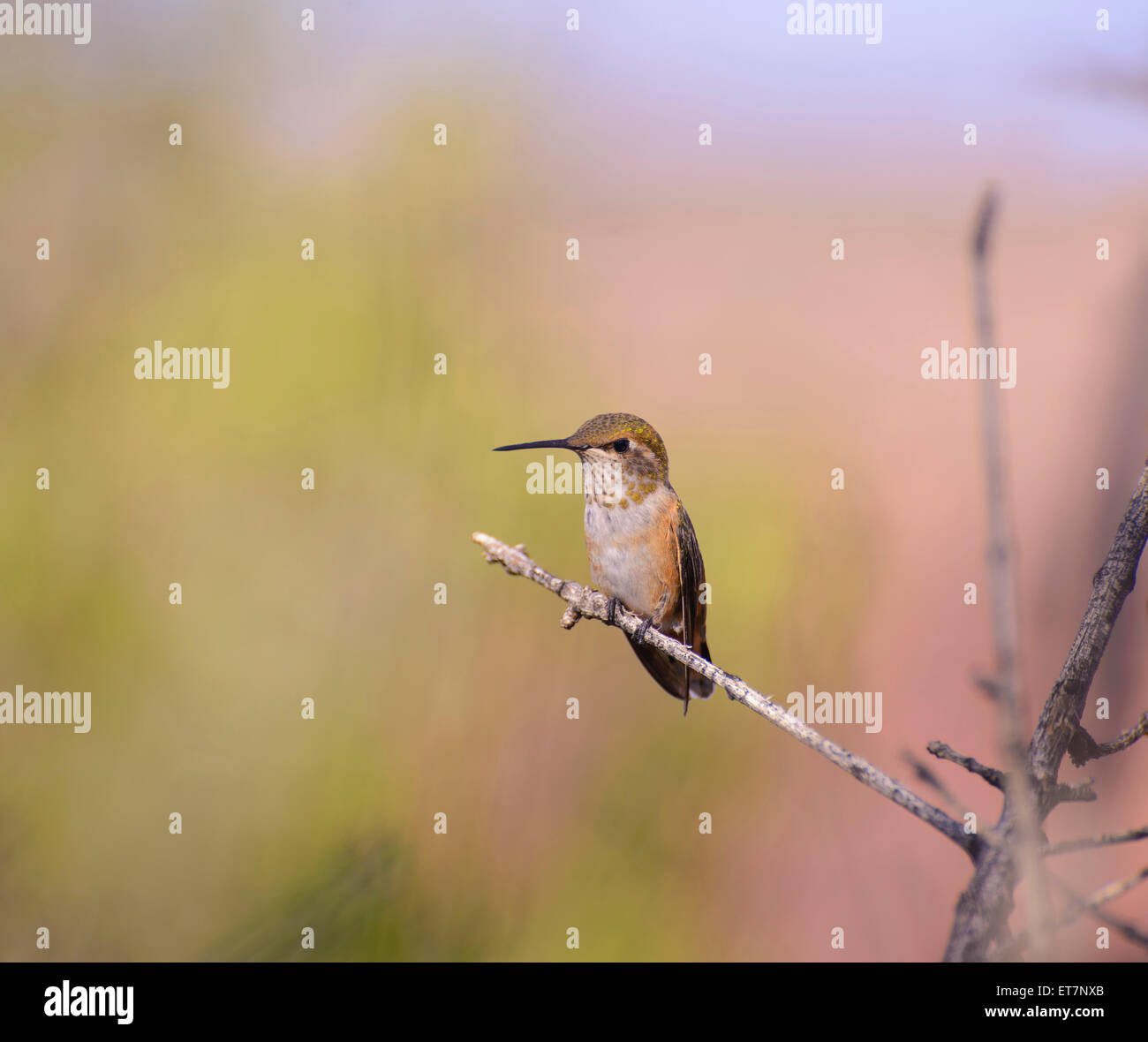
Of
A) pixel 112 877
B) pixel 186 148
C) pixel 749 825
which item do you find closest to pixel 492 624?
pixel 749 825

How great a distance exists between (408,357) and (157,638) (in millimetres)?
1177

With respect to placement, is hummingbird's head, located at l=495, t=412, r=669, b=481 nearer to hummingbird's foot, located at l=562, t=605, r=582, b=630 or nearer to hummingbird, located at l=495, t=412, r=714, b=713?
hummingbird, located at l=495, t=412, r=714, b=713

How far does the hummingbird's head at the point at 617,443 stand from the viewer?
1584mm

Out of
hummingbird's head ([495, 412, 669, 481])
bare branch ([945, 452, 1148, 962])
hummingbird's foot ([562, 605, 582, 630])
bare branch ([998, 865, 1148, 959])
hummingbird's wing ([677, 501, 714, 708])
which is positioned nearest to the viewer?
bare branch ([998, 865, 1148, 959])

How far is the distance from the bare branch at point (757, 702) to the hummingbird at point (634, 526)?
0.10 metres

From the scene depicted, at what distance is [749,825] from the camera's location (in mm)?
2463

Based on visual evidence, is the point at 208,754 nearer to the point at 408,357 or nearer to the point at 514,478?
the point at 514,478

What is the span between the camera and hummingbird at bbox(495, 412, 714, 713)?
62.9 inches

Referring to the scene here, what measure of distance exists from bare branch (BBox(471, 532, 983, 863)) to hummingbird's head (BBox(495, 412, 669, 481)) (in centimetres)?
31

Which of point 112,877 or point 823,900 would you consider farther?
point 823,900

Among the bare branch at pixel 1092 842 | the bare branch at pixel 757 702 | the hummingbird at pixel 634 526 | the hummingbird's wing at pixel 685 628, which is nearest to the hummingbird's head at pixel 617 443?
the hummingbird at pixel 634 526

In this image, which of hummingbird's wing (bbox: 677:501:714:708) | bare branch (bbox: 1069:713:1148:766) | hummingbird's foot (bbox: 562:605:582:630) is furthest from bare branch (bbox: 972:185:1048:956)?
hummingbird's wing (bbox: 677:501:714:708)

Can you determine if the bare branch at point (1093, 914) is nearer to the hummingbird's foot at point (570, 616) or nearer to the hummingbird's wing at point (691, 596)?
the hummingbird's foot at point (570, 616)

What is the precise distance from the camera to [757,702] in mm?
780
